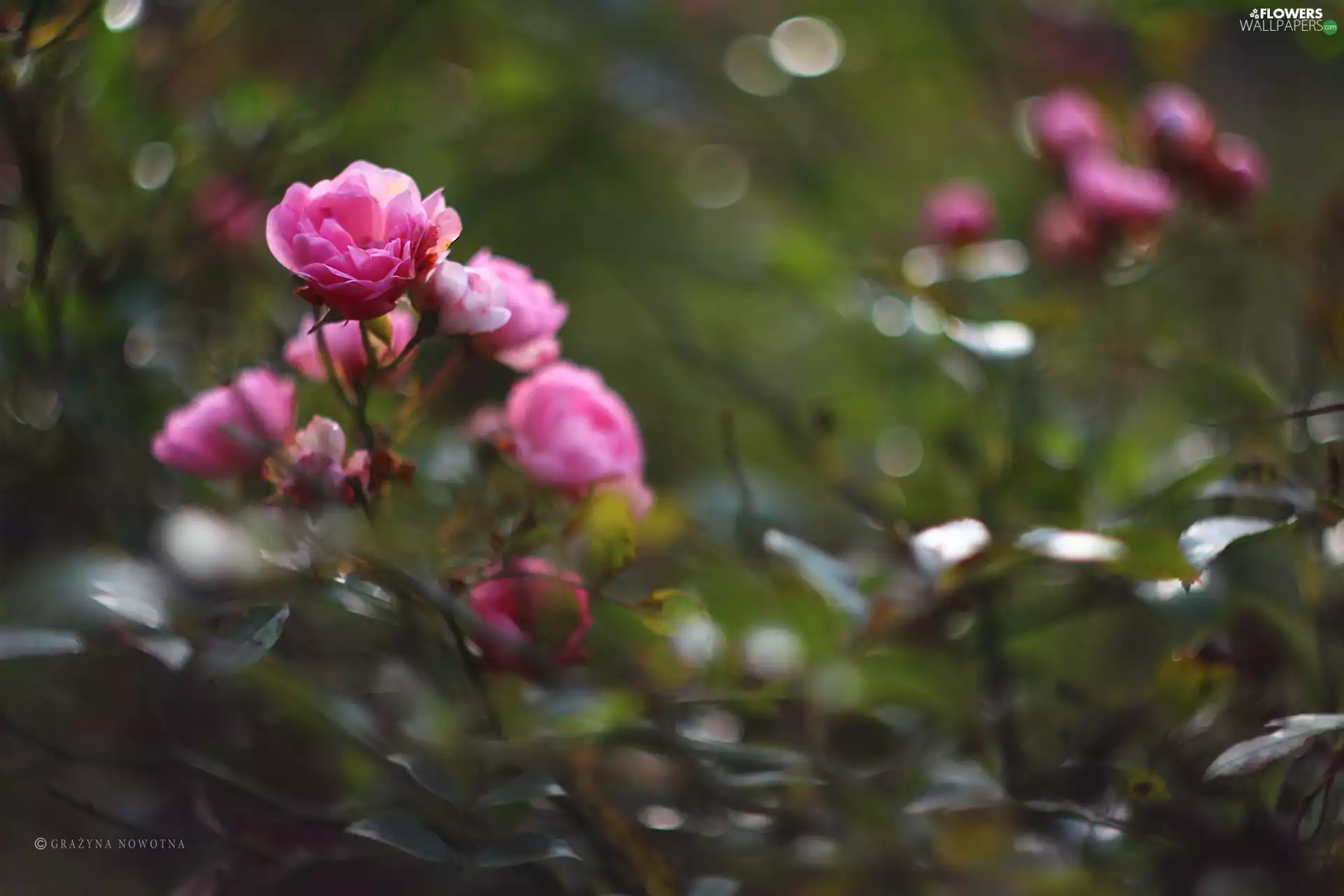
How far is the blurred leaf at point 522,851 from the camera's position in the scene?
49 cm

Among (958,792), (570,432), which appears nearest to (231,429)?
(570,432)

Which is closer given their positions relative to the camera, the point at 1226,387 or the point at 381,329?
the point at 381,329

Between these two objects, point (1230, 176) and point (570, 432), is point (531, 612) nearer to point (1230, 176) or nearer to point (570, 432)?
point (570, 432)

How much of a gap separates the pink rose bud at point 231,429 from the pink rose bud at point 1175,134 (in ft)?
2.67

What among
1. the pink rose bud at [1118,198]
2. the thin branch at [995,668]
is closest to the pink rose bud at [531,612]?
the thin branch at [995,668]

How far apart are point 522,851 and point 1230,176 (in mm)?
849

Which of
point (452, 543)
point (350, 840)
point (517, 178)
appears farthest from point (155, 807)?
point (517, 178)

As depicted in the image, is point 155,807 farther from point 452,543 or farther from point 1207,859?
point 1207,859

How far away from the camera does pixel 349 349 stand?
564 millimetres

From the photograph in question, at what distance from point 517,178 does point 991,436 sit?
68 cm

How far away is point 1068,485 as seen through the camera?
0.72 meters

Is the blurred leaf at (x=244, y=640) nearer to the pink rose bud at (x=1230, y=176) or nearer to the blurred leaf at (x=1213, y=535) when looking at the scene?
the blurred leaf at (x=1213, y=535)

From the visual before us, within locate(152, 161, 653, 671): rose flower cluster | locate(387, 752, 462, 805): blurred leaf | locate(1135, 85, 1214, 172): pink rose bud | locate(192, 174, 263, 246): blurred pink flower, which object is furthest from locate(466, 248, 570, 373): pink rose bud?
locate(1135, 85, 1214, 172): pink rose bud

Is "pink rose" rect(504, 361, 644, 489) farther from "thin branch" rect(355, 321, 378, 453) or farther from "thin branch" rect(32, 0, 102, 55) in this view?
"thin branch" rect(32, 0, 102, 55)
